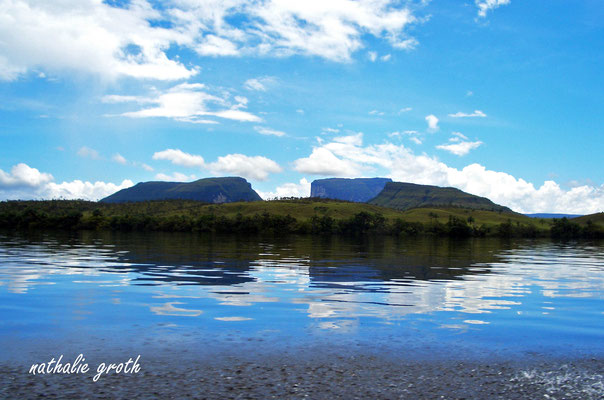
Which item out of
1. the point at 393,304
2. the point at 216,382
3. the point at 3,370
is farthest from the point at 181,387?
the point at 393,304

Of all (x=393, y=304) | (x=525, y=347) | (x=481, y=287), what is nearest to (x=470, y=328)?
(x=525, y=347)

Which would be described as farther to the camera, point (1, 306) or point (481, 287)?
point (481, 287)

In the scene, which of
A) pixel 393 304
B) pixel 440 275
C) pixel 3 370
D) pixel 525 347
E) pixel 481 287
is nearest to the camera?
pixel 3 370

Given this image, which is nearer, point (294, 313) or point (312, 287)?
point (294, 313)

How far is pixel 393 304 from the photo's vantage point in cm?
2523

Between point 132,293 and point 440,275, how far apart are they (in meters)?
26.8

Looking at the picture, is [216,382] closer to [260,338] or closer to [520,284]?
[260,338]

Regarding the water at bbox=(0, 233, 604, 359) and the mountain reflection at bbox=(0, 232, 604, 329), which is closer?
the water at bbox=(0, 233, 604, 359)

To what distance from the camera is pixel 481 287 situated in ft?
112

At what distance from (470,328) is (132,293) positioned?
19.6 metres

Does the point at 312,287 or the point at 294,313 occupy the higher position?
the point at 294,313

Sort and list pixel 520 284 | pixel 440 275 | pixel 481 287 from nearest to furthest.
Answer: pixel 481 287 → pixel 520 284 → pixel 440 275

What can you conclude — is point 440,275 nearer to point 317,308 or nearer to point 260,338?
point 317,308

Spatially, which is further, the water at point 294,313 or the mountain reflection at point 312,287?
the mountain reflection at point 312,287
